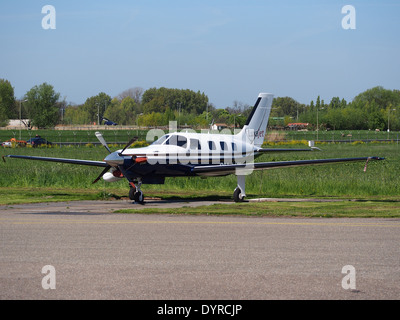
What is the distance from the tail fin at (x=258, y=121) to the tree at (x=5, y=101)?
5210 inches

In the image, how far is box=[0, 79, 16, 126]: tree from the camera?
151250mm

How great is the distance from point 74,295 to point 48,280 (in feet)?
2.81

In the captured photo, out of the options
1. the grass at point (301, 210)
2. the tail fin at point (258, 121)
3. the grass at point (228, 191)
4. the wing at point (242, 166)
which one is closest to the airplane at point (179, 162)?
the wing at point (242, 166)

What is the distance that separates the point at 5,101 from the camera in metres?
158

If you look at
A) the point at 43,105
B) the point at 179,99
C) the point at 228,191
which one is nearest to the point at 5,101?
the point at 43,105

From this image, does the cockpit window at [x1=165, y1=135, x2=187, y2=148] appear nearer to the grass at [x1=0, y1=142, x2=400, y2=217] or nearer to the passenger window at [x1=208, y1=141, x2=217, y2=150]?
the passenger window at [x1=208, y1=141, x2=217, y2=150]

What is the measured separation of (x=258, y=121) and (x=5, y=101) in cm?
14194

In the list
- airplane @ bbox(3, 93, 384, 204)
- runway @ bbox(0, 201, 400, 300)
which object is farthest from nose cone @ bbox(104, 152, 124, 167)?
runway @ bbox(0, 201, 400, 300)

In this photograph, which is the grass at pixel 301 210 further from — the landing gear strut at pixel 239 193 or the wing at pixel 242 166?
the landing gear strut at pixel 239 193

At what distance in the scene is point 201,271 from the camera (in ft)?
29.9

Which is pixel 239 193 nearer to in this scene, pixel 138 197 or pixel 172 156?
pixel 172 156

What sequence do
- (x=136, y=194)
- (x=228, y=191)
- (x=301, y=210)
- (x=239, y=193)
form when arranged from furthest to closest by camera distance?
(x=228, y=191) < (x=239, y=193) < (x=136, y=194) < (x=301, y=210)

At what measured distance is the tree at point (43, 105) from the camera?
5525 inches
